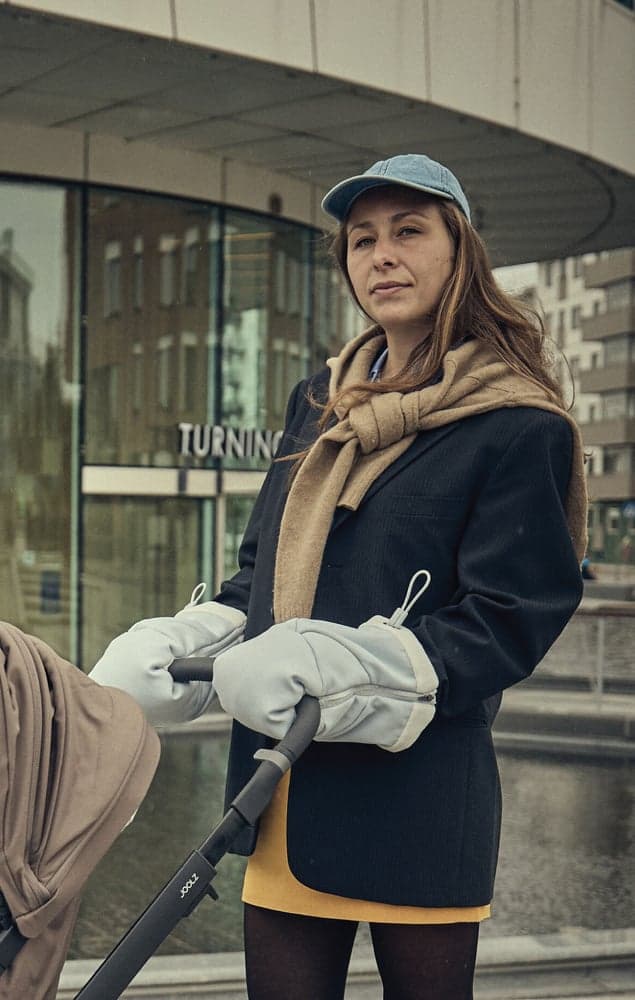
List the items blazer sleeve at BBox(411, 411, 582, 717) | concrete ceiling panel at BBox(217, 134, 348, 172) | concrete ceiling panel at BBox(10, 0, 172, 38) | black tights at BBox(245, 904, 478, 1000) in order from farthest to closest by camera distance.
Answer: concrete ceiling panel at BBox(217, 134, 348, 172) < concrete ceiling panel at BBox(10, 0, 172, 38) < black tights at BBox(245, 904, 478, 1000) < blazer sleeve at BBox(411, 411, 582, 717)

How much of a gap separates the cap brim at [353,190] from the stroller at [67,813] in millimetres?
849

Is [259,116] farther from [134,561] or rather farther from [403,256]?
[403,256]

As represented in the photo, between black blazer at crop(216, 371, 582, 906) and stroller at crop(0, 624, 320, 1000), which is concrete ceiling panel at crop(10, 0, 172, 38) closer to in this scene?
black blazer at crop(216, 371, 582, 906)

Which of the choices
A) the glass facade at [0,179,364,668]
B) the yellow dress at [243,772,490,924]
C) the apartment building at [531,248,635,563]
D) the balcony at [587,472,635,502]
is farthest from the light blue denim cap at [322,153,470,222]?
the balcony at [587,472,635,502]

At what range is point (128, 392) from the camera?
44.2ft

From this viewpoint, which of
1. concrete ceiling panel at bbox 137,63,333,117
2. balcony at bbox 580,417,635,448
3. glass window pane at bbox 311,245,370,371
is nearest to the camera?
concrete ceiling panel at bbox 137,63,333,117

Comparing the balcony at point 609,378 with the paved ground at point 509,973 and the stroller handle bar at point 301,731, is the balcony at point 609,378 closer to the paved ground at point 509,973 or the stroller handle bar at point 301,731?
the paved ground at point 509,973

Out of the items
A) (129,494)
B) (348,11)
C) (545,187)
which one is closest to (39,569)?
(129,494)

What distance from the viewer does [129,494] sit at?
532 inches

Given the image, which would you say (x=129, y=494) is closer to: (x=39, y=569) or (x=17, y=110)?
(x=39, y=569)

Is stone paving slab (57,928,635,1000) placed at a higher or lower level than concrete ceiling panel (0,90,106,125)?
lower

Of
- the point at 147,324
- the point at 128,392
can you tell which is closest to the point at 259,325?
the point at 147,324

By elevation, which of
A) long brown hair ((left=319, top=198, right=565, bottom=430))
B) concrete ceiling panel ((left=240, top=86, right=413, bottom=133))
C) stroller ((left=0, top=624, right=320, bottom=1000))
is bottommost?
stroller ((left=0, top=624, right=320, bottom=1000))

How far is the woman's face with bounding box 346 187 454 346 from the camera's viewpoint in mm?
2322
